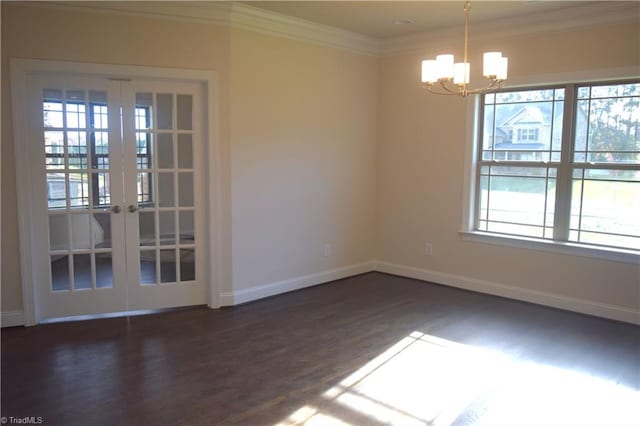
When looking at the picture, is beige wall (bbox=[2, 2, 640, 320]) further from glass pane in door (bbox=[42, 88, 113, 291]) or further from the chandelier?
the chandelier

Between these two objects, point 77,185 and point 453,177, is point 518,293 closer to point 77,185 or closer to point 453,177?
point 453,177

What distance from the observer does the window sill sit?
4387 millimetres

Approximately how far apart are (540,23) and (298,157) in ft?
8.71

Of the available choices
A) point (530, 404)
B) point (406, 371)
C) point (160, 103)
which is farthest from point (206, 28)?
point (530, 404)

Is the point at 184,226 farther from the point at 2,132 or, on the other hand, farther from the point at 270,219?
the point at 2,132

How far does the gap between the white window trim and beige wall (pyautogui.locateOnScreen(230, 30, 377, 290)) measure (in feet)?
4.05

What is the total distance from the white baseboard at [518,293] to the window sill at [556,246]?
432 mm

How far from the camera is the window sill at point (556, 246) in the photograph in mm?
4387

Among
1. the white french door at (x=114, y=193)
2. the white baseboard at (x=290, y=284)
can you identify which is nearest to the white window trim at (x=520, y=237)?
the white baseboard at (x=290, y=284)

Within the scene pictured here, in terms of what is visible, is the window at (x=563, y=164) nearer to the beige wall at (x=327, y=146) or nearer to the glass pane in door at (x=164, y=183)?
the beige wall at (x=327, y=146)

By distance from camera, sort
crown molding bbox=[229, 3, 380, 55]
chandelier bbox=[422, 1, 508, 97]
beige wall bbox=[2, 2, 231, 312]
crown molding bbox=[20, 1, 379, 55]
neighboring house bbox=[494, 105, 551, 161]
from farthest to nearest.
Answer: neighboring house bbox=[494, 105, 551, 161]
crown molding bbox=[229, 3, 380, 55]
crown molding bbox=[20, 1, 379, 55]
beige wall bbox=[2, 2, 231, 312]
chandelier bbox=[422, 1, 508, 97]

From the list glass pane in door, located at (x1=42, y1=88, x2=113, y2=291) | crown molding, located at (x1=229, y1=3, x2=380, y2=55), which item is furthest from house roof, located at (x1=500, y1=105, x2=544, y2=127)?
glass pane in door, located at (x1=42, y1=88, x2=113, y2=291)

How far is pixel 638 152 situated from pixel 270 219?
3429 millimetres

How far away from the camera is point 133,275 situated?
4.52 meters
